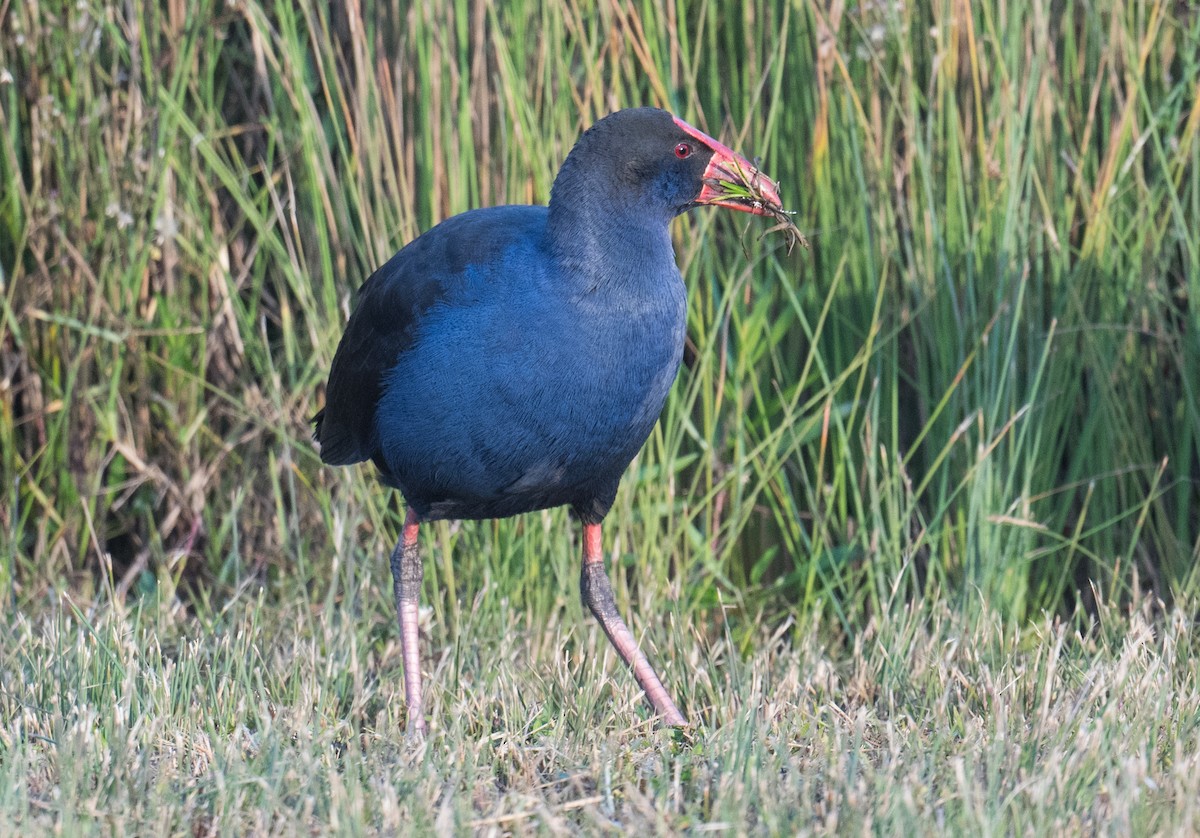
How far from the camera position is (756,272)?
400 centimetres

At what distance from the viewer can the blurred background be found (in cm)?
370

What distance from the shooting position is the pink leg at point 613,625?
10.0ft

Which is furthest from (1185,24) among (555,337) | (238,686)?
(238,686)

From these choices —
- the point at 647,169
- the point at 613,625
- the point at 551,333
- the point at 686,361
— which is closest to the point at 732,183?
the point at 647,169

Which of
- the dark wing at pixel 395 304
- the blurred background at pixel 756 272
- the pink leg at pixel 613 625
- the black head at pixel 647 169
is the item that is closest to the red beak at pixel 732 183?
the black head at pixel 647 169

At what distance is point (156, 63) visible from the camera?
13.6 feet

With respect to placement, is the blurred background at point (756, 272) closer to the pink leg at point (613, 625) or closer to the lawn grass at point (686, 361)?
the lawn grass at point (686, 361)

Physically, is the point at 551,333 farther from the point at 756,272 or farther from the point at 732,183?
the point at 756,272

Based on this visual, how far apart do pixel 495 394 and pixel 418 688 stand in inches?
24.4

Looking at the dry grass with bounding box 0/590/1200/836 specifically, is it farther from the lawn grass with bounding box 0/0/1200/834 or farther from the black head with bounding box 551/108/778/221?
the black head with bounding box 551/108/778/221

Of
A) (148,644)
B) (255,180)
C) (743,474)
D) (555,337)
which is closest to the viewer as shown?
(555,337)

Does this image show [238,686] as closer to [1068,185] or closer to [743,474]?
[743,474]

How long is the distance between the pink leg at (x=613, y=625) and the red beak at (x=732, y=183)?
0.75 metres

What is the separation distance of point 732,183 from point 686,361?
1.32 m
